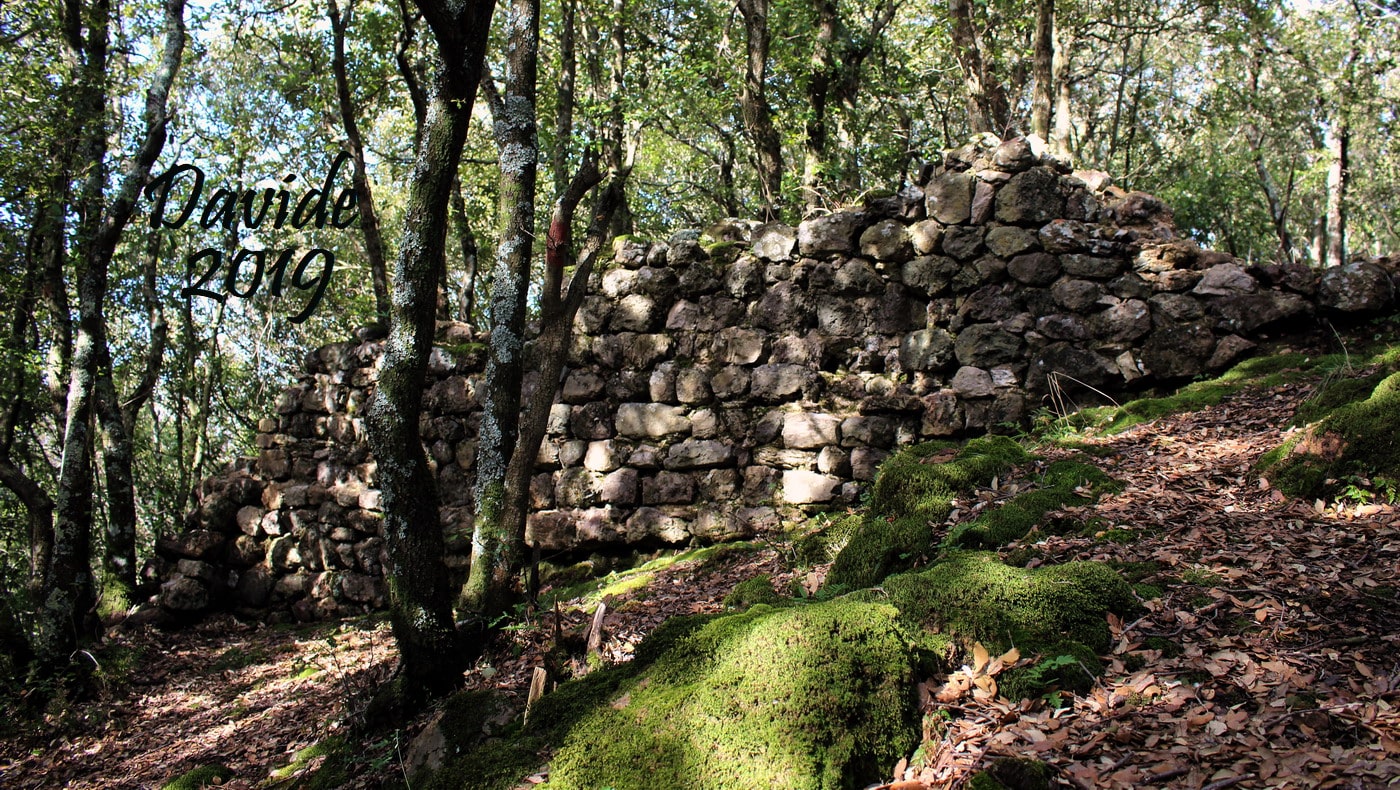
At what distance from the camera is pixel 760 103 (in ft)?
32.0

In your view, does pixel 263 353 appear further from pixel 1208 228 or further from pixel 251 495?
pixel 1208 228

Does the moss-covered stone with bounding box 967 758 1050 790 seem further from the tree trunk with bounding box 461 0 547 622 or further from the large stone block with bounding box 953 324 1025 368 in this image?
the large stone block with bounding box 953 324 1025 368

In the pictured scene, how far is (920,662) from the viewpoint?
2.97 m

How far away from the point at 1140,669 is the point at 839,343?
4.58 meters

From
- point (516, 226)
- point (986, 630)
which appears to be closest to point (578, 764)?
point (986, 630)

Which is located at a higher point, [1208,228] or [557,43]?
[557,43]

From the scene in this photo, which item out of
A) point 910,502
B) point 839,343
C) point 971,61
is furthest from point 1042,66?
point 910,502

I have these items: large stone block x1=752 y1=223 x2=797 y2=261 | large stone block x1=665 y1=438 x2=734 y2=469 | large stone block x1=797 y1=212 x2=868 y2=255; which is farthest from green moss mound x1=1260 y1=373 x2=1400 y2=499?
large stone block x1=752 y1=223 x2=797 y2=261

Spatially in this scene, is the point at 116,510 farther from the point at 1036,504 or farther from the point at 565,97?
the point at 1036,504

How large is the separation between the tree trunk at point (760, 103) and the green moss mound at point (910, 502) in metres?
4.71

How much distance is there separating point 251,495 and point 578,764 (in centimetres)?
760

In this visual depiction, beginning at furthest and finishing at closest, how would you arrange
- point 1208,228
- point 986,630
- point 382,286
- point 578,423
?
1. point 1208,228
2. point 382,286
3. point 578,423
4. point 986,630

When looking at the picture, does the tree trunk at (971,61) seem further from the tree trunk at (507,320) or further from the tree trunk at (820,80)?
the tree trunk at (507,320)

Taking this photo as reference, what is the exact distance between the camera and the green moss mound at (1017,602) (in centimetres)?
307
